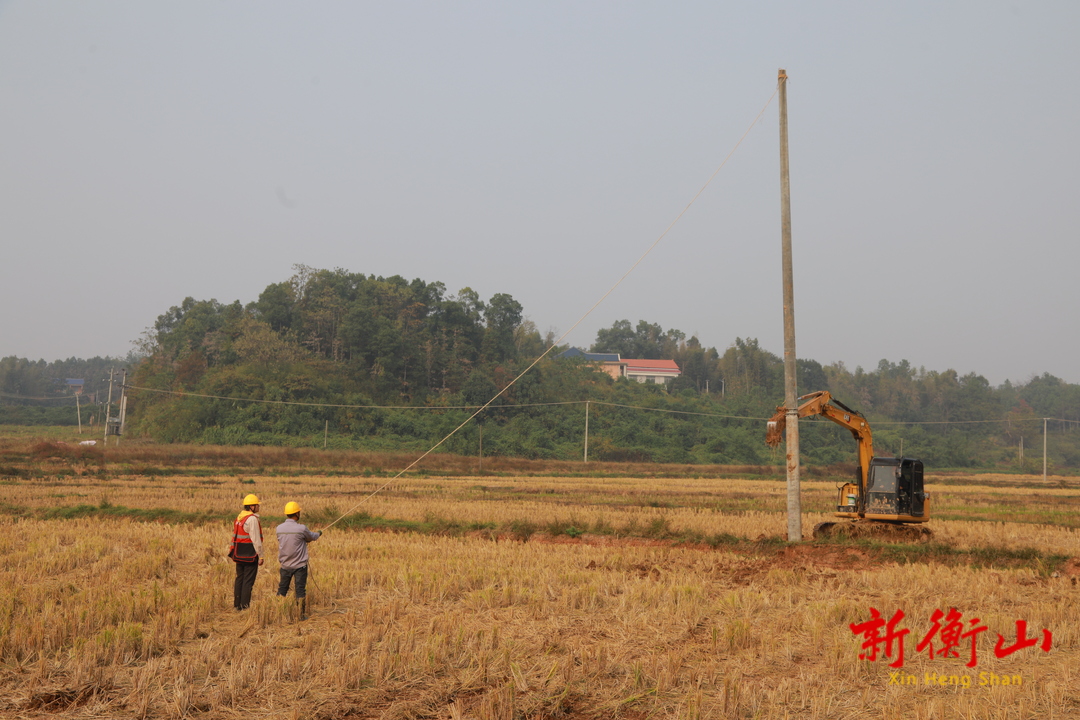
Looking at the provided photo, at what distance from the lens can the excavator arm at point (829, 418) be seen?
54.1ft

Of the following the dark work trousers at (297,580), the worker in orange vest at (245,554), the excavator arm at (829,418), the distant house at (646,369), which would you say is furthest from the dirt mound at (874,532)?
the distant house at (646,369)

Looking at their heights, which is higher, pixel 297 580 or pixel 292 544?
pixel 292 544

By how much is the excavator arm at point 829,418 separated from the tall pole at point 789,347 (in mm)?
230

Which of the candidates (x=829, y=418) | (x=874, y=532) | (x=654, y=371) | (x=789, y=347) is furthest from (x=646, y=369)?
(x=789, y=347)

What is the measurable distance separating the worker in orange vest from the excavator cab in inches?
542

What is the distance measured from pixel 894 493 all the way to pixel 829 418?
2.22m

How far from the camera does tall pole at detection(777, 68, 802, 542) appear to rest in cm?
1636

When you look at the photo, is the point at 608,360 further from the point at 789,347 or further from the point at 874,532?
the point at 789,347

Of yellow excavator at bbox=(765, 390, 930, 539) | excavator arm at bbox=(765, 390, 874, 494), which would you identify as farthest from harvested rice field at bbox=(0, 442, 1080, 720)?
excavator arm at bbox=(765, 390, 874, 494)

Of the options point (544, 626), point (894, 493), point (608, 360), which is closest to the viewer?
point (544, 626)

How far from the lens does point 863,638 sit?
8.93 metres

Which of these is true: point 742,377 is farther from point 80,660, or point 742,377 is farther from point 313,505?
point 80,660

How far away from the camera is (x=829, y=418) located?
1856cm

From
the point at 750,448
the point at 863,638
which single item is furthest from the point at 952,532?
the point at 750,448
